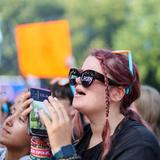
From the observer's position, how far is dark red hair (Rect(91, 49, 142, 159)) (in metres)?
2.33

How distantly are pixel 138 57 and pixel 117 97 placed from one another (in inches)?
821

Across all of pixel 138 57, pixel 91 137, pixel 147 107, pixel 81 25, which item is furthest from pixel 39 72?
pixel 81 25

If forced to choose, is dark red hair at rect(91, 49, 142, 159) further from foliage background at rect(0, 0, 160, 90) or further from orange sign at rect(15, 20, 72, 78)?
foliage background at rect(0, 0, 160, 90)

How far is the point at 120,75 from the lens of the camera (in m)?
2.34

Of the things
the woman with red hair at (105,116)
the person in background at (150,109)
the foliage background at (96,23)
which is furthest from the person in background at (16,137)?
the foliage background at (96,23)

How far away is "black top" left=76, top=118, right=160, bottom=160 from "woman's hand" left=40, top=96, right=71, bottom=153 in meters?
0.19

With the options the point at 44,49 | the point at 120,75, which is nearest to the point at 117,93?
the point at 120,75

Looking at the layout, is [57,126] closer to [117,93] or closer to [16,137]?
[117,93]

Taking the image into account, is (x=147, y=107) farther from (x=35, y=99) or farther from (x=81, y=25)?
(x=81, y=25)

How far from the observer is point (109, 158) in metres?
2.19

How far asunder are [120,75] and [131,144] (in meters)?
0.34

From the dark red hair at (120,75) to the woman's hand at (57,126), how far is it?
7.0 inches

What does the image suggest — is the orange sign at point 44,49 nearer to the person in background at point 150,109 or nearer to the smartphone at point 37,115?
the person in background at point 150,109

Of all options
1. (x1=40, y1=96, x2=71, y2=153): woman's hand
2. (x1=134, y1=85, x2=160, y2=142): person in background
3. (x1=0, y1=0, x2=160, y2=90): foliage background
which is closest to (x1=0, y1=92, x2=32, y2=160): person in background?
(x1=40, y1=96, x2=71, y2=153): woman's hand
